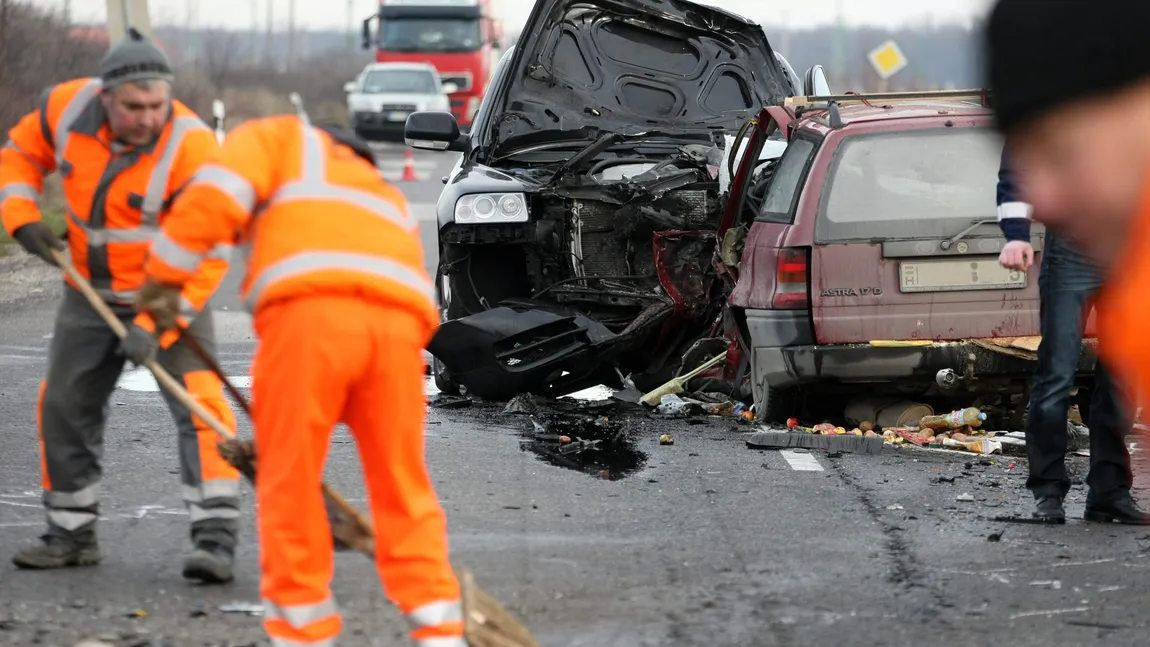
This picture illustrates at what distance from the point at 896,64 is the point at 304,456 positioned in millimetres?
22612

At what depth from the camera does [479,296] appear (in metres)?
9.52

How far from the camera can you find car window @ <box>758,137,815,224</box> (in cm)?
786

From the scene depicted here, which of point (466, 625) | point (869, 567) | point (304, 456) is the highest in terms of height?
point (304, 456)

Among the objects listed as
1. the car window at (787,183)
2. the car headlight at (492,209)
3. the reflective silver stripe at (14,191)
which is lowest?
the car headlight at (492,209)

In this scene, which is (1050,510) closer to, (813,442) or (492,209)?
(813,442)

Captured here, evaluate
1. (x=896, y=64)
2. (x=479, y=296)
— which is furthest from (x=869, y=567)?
(x=896, y=64)

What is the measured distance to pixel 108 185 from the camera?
5.38m

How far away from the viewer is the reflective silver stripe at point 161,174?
538 cm

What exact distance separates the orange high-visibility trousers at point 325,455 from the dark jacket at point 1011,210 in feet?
9.94

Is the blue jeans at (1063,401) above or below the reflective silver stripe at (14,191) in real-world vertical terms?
below

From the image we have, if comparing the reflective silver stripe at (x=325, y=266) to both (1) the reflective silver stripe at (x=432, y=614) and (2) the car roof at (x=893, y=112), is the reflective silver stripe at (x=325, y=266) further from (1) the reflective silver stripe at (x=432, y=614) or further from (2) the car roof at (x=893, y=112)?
(2) the car roof at (x=893, y=112)

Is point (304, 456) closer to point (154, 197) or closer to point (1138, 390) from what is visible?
point (154, 197)

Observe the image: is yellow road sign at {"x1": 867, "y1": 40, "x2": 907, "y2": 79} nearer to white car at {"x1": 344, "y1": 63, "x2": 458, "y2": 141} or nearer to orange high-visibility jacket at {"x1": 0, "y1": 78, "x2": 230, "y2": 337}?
white car at {"x1": 344, "y1": 63, "x2": 458, "y2": 141}

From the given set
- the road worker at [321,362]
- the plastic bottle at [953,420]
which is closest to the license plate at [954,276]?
the plastic bottle at [953,420]
